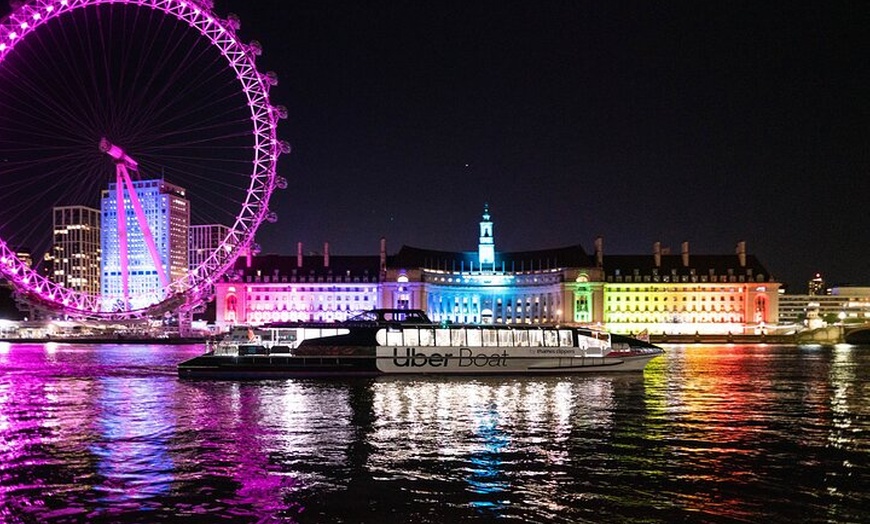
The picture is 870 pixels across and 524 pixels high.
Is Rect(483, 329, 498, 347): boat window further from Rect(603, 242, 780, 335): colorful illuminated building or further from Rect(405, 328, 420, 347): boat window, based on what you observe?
Rect(603, 242, 780, 335): colorful illuminated building

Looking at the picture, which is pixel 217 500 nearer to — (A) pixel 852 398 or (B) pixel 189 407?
(B) pixel 189 407

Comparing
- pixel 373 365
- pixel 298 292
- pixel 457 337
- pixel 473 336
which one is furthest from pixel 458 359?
pixel 298 292

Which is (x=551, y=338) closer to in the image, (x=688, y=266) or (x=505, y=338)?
(x=505, y=338)

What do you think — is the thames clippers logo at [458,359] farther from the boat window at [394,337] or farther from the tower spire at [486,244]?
the tower spire at [486,244]

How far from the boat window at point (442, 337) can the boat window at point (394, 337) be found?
8.31 feet

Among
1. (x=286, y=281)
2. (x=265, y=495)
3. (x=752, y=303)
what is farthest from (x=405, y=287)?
(x=265, y=495)

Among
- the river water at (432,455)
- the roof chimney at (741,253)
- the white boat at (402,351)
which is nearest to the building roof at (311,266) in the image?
the roof chimney at (741,253)

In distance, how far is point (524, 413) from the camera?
36.9 meters

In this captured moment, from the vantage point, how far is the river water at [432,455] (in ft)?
65.2

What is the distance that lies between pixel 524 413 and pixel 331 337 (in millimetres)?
24510

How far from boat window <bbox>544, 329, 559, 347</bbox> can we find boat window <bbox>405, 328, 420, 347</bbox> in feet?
29.8

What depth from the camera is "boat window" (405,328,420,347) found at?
193ft

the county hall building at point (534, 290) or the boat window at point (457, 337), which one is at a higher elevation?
the county hall building at point (534, 290)

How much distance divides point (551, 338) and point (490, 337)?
442cm
